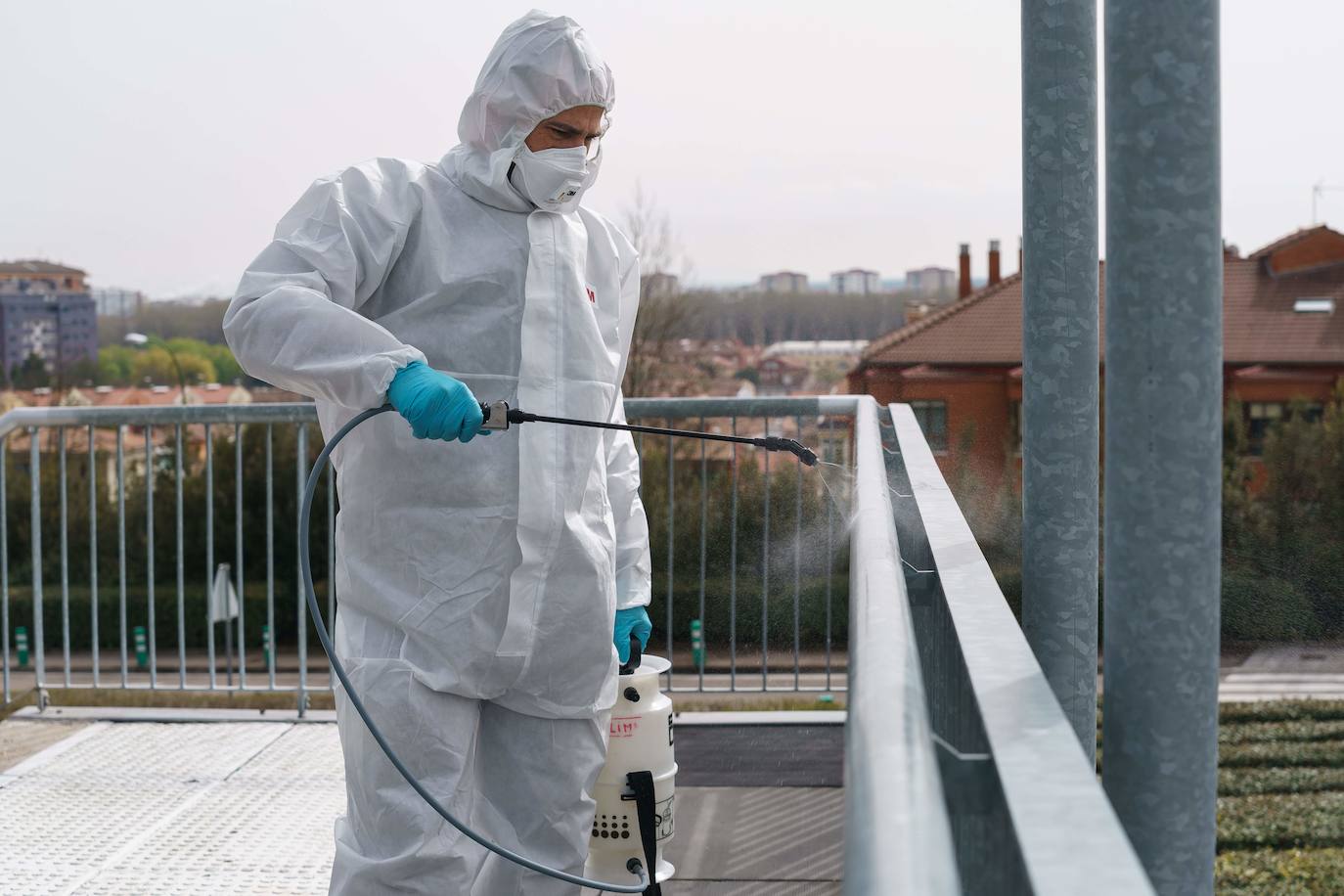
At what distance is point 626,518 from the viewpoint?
8.66ft

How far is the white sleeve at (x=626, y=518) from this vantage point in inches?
103

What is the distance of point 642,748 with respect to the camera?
258 cm

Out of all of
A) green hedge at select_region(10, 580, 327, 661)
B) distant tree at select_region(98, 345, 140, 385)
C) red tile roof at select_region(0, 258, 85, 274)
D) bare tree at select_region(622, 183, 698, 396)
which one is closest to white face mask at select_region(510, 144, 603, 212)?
bare tree at select_region(622, 183, 698, 396)

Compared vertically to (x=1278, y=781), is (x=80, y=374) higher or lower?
higher

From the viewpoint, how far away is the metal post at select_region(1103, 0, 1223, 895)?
1.09 m

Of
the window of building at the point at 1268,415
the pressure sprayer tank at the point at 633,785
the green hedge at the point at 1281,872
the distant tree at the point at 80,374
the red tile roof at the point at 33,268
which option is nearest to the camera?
the pressure sprayer tank at the point at 633,785

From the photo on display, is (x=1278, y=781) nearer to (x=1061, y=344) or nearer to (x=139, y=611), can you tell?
(x=1061, y=344)

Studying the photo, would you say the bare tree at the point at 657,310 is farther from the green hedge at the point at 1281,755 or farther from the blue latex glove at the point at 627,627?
the blue latex glove at the point at 627,627

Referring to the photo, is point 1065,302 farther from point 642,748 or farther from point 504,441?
point 642,748

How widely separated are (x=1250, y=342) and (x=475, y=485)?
145 feet

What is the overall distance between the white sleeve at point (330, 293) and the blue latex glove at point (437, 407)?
0.06m

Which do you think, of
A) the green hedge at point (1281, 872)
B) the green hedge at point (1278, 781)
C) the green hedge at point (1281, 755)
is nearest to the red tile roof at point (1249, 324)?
the green hedge at point (1281, 755)

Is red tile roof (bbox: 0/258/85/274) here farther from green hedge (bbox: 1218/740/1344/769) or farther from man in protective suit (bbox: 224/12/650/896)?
man in protective suit (bbox: 224/12/650/896)

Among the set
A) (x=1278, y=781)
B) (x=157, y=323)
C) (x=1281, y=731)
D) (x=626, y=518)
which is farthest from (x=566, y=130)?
(x=157, y=323)
